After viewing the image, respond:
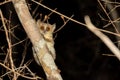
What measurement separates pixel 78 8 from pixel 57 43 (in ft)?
2.64

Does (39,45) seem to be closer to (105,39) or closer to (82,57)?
(105,39)

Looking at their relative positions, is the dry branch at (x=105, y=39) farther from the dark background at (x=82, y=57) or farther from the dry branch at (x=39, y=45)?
the dark background at (x=82, y=57)

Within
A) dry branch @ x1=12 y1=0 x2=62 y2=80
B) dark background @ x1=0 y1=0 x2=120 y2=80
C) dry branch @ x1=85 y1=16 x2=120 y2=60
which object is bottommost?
dark background @ x1=0 y1=0 x2=120 y2=80

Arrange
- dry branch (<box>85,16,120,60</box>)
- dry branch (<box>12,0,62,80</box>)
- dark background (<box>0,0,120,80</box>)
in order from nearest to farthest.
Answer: dry branch (<box>85,16,120,60</box>), dry branch (<box>12,0,62,80</box>), dark background (<box>0,0,120,80</box>)

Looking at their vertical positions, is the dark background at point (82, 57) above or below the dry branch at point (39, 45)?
below

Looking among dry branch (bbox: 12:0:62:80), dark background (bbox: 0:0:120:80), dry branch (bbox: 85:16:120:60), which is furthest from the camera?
dark background (bbox: 0:0:120:80)

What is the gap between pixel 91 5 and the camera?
450cm

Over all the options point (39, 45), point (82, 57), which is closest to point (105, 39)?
point (39, 45)

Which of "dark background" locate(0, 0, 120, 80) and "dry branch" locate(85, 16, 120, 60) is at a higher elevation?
"dry branch" locate(85, 16, 120, 60)

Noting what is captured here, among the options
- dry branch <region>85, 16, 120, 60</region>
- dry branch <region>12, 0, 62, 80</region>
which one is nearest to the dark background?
dry branch <region>12, 0, 62, 80</region>

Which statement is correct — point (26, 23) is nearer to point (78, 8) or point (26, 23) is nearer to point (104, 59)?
point (78, 8)

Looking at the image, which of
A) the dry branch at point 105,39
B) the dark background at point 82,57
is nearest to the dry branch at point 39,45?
the dry branch at point 105,39

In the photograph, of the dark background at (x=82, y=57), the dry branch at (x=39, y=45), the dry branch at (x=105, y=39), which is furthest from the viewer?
the dark background at (x=82, y=57)

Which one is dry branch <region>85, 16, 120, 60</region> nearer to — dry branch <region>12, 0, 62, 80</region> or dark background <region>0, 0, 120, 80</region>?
dry branch <region>12, 0, 62, 80</region>
